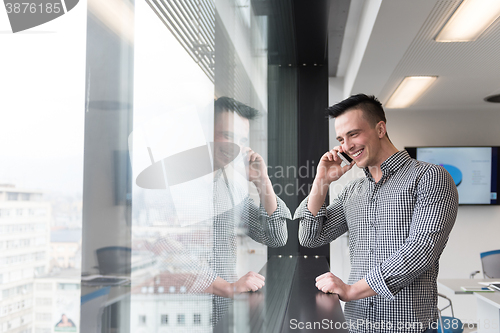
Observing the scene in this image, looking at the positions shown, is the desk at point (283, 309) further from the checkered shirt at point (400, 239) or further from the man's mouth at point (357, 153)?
the man's mouth at point (357, 153)

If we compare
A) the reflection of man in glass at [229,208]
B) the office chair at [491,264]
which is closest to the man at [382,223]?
the reflection of man in glass at [229,208]

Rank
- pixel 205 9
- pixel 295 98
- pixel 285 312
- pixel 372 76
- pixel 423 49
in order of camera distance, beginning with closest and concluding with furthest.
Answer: pixel 205 9 < pixel 285 312 < pixel 295 98 < pixel 423 49 < pixel 372 76

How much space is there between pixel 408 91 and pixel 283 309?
11.4ft

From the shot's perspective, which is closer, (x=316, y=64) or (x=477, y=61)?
(x=316, y=64)

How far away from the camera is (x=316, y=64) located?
102 inches

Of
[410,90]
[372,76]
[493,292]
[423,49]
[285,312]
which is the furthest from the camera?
[410,90]

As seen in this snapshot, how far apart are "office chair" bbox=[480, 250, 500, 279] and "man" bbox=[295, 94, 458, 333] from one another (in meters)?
3.05

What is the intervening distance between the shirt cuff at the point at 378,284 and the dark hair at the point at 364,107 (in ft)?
2.14

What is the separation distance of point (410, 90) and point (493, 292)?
6.83 feet

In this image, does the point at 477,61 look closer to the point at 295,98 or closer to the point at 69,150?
the point at 295,98

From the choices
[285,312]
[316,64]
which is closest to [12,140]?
[285,312]

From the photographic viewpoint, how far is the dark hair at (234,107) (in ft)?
2.00

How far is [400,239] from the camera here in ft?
4.35

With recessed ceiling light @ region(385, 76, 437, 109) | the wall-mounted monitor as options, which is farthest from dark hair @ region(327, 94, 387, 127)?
the wall-mounted monitor
